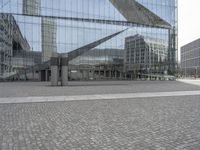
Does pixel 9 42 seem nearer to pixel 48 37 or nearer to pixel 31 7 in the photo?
pixel 48 37

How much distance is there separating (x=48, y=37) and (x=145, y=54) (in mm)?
21628

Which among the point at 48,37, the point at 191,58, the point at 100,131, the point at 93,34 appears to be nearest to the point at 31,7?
the point at 48,37

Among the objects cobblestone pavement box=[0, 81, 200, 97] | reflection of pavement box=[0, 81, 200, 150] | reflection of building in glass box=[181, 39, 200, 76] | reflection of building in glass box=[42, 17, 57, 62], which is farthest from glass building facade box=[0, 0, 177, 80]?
reflection of building in glass box=[181, 39, 200, 76]

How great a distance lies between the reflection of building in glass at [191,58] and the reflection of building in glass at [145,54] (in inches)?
2643

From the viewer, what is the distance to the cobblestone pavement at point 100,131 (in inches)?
228

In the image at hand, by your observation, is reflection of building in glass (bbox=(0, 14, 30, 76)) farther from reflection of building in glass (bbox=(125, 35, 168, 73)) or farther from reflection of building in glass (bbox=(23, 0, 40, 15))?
reflection of building in glass (bbox=(125, 35, 168, 73))

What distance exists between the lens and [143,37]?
2087 inches

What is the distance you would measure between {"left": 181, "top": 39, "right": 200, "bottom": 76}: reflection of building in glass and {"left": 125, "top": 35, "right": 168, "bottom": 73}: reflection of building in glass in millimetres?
67121

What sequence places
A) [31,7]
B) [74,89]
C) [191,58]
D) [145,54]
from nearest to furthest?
[74,89]
[31,7]
[145,54]
[191,58]

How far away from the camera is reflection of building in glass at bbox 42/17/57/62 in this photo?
4456 cm

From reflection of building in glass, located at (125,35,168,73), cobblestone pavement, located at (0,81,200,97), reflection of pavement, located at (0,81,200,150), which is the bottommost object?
reflection of pavement, located at (0,81,200,150)

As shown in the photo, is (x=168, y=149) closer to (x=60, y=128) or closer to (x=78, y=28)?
(x=60, y=128)

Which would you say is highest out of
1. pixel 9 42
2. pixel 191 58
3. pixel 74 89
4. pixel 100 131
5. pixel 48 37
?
pixel 191 58

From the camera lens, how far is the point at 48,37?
147 feet
